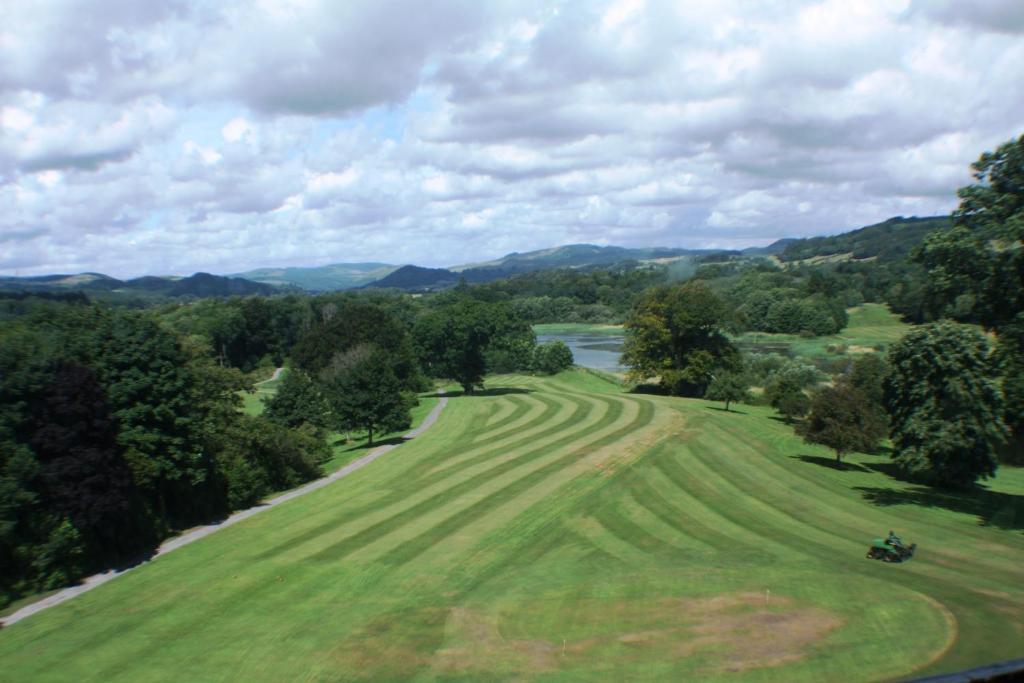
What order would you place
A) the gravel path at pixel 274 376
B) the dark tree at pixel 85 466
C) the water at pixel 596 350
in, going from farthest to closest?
the gravel path at pixel 274 376 → the water at pixel 596 350 → the dark tree at pixel 85 466

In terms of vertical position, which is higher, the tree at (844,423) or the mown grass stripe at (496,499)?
the tree at (844,423)

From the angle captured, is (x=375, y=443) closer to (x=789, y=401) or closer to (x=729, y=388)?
(x=729, y=388)

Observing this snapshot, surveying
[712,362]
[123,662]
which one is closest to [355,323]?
[712,362]

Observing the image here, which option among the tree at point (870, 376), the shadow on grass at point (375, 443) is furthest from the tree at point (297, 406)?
the tree at point (870, 376)

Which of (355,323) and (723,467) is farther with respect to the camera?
(355,323)

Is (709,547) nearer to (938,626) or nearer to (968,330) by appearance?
(938,626)

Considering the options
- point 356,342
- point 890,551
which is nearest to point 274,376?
point 356,342

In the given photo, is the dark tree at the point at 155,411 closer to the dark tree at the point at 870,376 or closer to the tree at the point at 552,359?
the dark tree at the point at 870,376
